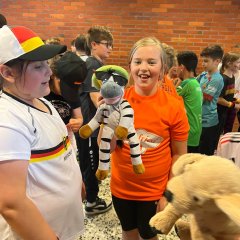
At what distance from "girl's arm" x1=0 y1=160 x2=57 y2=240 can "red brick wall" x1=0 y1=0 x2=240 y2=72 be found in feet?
14.7

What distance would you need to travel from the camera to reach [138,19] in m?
4.88

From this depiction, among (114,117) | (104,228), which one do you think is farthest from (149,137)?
(104,228)

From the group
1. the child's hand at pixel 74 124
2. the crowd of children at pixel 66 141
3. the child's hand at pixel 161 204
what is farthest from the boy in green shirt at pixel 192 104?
the child's hand at pixel 161 204

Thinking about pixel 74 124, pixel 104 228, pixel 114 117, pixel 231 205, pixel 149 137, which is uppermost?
pixel 231 205

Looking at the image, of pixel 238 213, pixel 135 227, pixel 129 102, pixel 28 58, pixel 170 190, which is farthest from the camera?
pixel 135 227

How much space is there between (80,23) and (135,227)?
422 cm

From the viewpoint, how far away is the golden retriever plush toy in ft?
2.15

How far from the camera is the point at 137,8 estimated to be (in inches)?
190

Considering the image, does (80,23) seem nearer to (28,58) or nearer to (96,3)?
(96,3)

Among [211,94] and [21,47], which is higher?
[21,47]

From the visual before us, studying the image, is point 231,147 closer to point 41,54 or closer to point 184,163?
point 184,163

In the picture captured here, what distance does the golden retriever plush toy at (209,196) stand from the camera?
0.66 meters

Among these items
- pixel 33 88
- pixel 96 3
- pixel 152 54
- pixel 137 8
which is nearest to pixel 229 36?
pixel 137 8

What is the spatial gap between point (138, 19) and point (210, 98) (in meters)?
2.45
